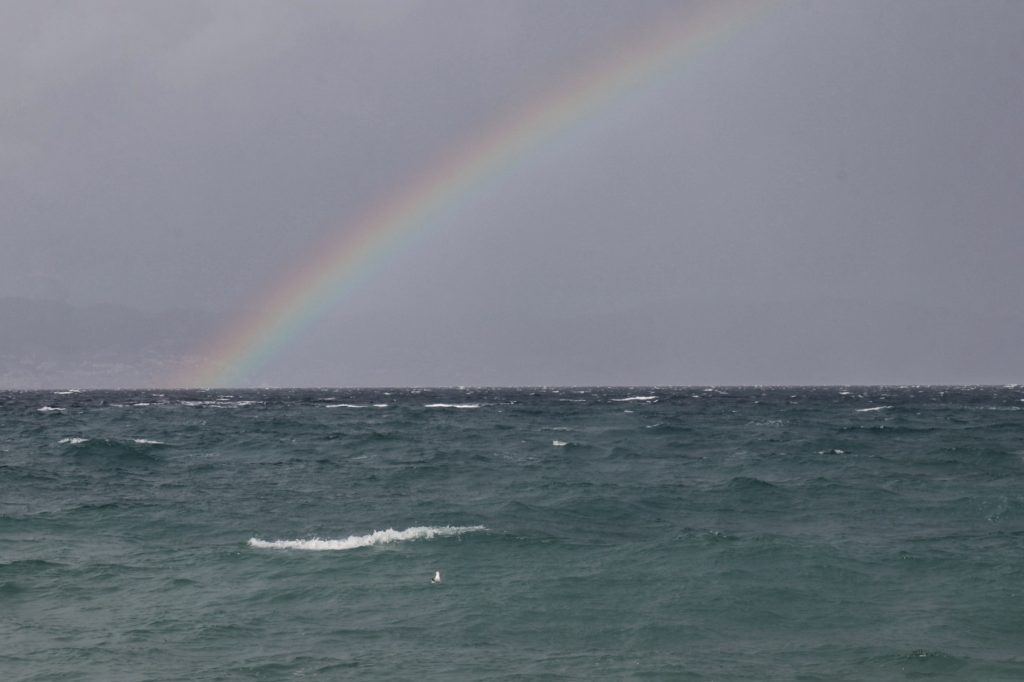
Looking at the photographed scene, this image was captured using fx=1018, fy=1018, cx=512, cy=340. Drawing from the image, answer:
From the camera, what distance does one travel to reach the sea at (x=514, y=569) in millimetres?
16500

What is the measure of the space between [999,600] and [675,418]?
6346 centimetres

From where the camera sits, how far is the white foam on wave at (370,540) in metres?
24.9

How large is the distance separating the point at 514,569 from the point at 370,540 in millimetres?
4563

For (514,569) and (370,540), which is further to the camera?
(370,540)

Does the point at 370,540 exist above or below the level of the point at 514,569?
above

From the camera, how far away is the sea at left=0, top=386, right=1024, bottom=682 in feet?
54.1

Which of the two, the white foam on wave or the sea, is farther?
the white foam on wave

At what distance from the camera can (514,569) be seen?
2273cm

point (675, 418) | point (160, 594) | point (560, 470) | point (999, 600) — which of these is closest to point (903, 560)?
point (999, 600)

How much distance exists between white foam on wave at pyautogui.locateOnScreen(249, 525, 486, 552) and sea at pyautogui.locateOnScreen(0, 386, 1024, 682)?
0.13 metres

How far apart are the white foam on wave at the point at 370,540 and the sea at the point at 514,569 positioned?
13 cm

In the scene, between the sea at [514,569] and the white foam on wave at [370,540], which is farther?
the white foam on wave at [370,540]

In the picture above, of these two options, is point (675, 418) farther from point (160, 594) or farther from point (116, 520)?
point (160, 594)

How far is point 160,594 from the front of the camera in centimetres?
2038
